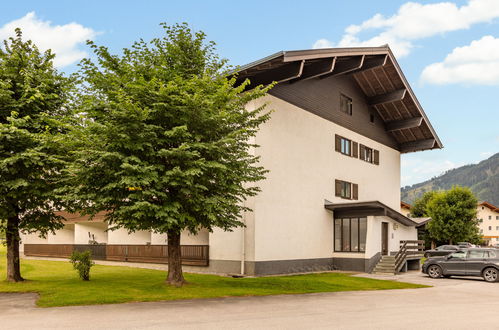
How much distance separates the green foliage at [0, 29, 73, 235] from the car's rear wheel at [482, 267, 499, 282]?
798 inches

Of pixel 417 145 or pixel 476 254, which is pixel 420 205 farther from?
pixel 476 254

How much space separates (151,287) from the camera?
16219 millimetres

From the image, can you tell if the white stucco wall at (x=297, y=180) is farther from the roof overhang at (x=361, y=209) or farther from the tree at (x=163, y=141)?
the tree at (x=163, y=141)

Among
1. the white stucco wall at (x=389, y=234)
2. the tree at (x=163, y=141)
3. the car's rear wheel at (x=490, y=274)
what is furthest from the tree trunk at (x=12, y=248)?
the car's rear wheel at (x=490, y=274)

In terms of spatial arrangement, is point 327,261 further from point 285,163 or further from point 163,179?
point 163,179

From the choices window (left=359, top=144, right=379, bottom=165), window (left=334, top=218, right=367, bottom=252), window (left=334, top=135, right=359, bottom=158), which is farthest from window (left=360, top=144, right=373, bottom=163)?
window (left=334, top=218, right=367, bottom=252)

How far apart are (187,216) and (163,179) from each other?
1557 mm

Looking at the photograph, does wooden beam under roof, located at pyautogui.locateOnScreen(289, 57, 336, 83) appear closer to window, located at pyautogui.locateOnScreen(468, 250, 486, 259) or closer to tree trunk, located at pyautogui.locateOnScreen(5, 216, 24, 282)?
window, located at pyautogui.locateOnScreen(468, 250, 486, 259)

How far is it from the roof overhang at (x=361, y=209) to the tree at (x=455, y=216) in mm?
23629

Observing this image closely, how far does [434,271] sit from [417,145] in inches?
517

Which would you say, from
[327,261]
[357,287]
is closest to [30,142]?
[357,287]

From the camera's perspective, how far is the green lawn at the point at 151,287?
46.5ft

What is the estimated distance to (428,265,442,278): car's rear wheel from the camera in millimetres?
24438

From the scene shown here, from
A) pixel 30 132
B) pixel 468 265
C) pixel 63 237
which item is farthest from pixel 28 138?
pixel 63 237
